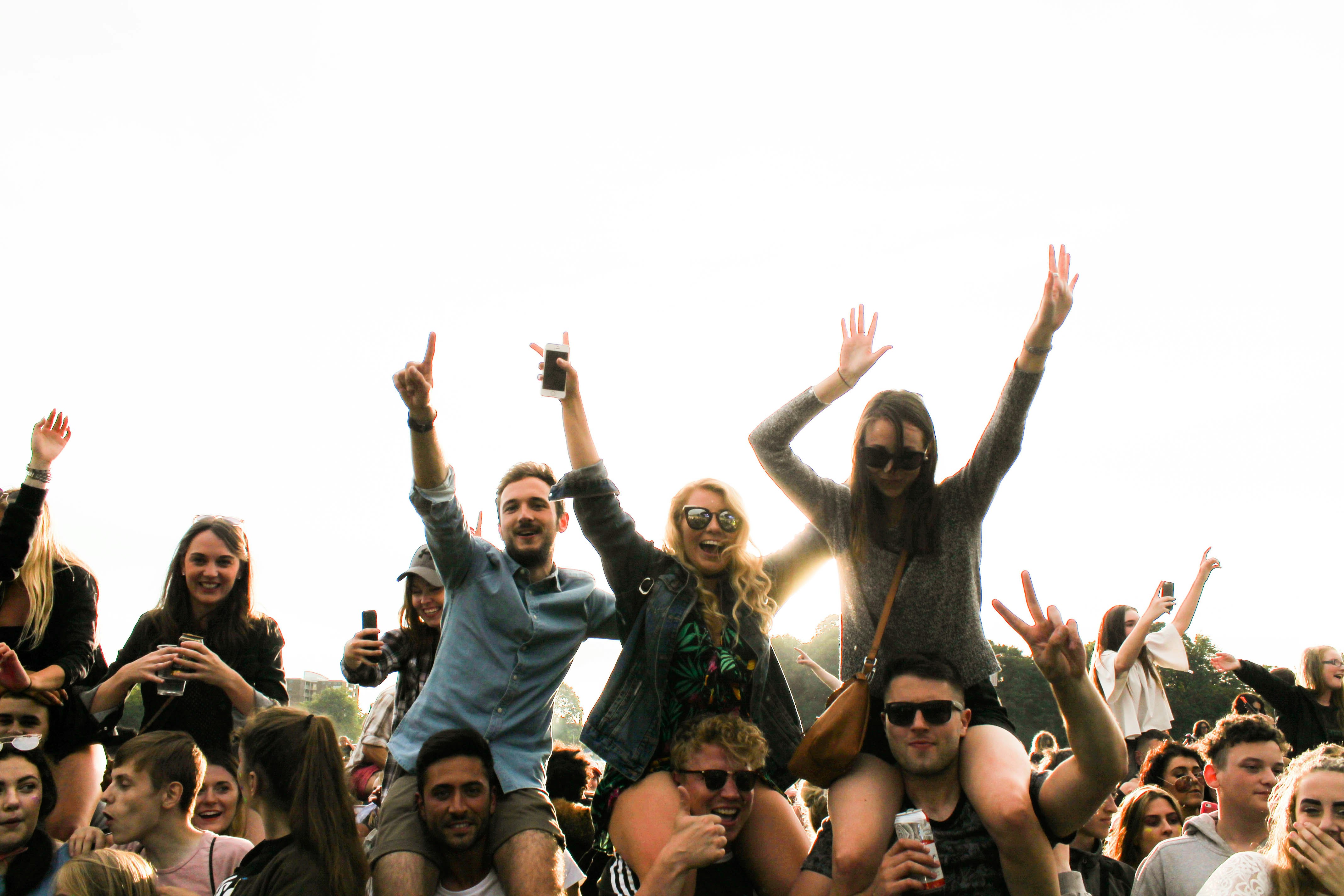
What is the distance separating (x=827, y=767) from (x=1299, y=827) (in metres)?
2.07

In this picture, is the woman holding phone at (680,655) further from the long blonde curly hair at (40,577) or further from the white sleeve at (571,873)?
the long blonde curly hair at (40,577)

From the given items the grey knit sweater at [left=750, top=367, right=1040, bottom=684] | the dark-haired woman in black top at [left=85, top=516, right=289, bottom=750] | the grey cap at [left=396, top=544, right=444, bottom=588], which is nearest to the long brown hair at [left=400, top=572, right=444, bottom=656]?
the grey cap at [left=396, top=544, right=444, bottom=588]

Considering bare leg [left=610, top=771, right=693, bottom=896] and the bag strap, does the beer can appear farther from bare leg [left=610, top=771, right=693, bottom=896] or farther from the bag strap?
bare leg [left=610, top=771, right=693, bottom=896]

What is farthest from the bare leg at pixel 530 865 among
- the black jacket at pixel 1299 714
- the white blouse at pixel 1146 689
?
the black jacket at pixel 1299 714

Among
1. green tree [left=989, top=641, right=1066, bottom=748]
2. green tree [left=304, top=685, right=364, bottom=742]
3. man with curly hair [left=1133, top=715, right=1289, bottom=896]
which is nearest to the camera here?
man with curly hair [left=1133, top=715, right=1289, bottom=896]

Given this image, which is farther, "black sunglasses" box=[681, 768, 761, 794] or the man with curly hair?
the man with curly hair

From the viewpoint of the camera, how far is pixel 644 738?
14.5 feet

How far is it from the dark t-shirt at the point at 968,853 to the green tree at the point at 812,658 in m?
33.8

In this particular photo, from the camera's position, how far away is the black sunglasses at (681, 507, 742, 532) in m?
4.67

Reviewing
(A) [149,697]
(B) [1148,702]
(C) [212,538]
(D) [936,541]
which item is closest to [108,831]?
(A) [149,697]

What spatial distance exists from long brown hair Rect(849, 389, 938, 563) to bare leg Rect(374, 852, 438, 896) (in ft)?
7.05

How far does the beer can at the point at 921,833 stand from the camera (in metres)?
3.62

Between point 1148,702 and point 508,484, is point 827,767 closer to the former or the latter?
point 508,484

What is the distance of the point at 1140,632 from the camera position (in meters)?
6.96
